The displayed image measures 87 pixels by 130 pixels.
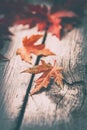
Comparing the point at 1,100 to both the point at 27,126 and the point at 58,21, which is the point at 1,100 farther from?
the point at 58,21

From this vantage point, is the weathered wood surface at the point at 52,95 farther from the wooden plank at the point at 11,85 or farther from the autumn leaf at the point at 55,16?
the autumn leaf at the point at 55,16

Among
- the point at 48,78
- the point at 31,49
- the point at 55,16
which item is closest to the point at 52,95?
the point at 48,78

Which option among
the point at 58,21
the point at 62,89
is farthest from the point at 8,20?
the point at 62,89

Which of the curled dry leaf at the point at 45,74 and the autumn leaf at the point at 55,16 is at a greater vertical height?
the curled dry leaf at the point at 45,74

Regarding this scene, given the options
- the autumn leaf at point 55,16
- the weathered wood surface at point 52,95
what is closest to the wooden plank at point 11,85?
the weathered wood surface at point 52,95

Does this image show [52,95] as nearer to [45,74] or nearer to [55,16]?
[45,74]
